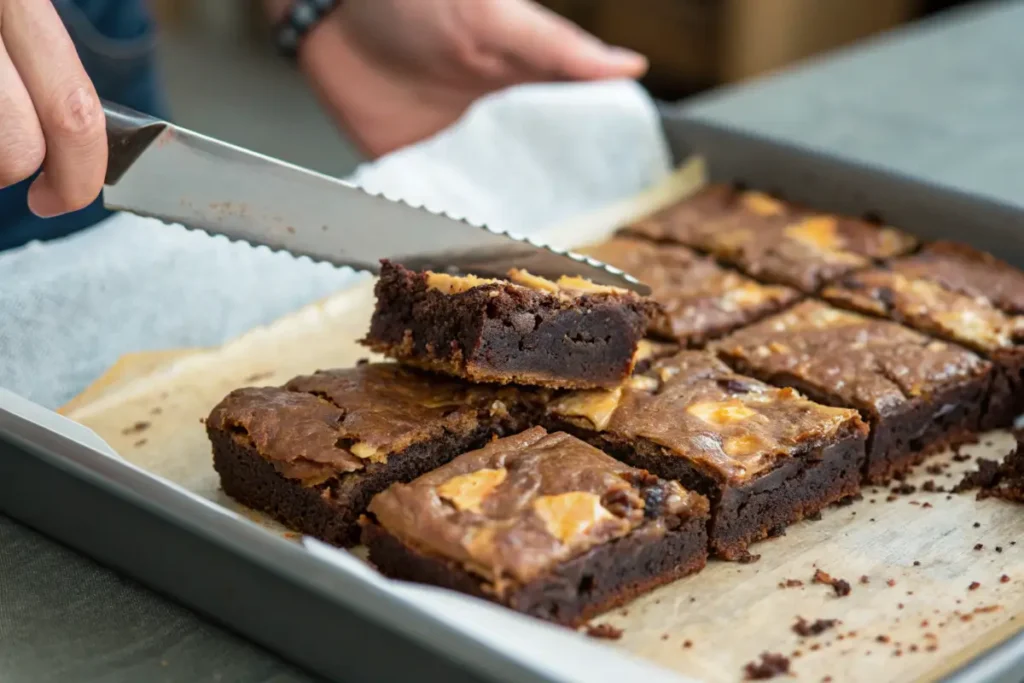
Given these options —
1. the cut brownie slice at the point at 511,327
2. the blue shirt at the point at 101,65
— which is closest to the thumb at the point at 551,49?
the blue shirt at the point at 101,65

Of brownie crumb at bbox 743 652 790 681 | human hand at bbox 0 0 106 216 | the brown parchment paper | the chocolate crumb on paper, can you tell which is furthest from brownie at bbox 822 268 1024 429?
human hand at bbox 0 0 106 216

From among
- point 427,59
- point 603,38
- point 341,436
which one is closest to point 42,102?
point 341,436

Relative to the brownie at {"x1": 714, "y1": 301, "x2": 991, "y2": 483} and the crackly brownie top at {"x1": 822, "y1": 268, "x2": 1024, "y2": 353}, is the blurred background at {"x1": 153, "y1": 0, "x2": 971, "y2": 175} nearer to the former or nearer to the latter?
the crackly brownie top at {"x1": 822, "y1": 268, "x2": 1024, "y2": 353}

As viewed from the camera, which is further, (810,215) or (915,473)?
(810,215)

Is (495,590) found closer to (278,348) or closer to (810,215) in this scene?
(278,348)

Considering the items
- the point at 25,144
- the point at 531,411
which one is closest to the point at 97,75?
the point at 25,144

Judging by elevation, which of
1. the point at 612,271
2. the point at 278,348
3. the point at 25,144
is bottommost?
the point at 278,348
